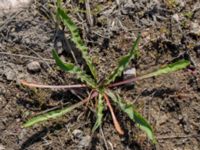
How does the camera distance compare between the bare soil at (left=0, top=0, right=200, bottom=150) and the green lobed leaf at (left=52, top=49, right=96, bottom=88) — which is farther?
the bare soil at (left=0, top=0, right=200, bottom=150)

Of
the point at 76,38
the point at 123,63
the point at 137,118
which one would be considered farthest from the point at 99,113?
the point at 76,38

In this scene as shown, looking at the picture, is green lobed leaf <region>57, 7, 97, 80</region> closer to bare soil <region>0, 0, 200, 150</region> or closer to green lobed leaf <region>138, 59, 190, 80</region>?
bare soil <region>0, 0, 200, 150</region>

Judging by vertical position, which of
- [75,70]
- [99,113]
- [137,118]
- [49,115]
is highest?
[75,70]

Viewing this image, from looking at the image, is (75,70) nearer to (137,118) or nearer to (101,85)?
(101,85)

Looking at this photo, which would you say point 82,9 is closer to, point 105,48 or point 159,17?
point 105,48

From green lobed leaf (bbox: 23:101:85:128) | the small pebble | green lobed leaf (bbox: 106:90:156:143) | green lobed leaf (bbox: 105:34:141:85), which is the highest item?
the small pebble

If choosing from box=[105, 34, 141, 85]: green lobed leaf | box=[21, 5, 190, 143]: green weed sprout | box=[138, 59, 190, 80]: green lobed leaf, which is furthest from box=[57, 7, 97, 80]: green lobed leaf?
box=[138, 59, 190, 80]: green lobed leaf
